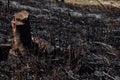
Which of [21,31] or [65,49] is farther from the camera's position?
[65,49]

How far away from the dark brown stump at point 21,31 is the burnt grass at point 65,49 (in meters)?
0.20

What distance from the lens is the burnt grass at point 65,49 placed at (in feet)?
20.0

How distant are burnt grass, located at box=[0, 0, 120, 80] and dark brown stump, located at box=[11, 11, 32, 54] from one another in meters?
0.20

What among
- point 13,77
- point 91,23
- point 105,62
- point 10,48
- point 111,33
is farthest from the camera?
point 91,23

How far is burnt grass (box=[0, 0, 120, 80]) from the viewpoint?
6.09 m

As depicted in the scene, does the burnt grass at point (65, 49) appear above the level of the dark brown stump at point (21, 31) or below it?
below

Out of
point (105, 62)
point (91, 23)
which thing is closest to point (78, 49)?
point (105, 62)

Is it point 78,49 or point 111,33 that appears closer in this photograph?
point 78,49

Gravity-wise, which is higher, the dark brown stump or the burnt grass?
the dark brown stump

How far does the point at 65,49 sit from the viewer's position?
24.3 feet

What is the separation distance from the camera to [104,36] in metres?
10.0

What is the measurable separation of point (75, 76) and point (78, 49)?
1440 mm

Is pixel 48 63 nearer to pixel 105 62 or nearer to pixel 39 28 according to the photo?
pixel 105 62

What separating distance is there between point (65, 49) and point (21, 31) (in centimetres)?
151
